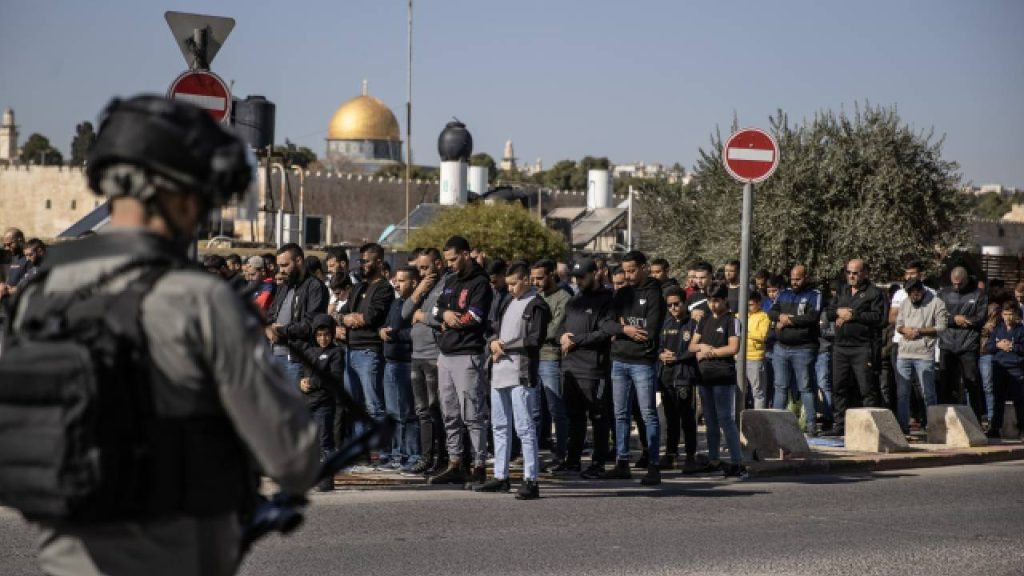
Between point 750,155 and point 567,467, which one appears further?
point 750,155

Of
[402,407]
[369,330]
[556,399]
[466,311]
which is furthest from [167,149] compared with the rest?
[556,399]

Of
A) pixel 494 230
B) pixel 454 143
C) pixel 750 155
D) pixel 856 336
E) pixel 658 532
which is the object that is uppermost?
pixel 454 143

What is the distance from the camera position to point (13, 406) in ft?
10.2

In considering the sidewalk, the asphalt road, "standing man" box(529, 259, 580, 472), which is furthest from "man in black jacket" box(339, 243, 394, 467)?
the asphalt road

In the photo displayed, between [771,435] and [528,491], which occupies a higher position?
[771,435]

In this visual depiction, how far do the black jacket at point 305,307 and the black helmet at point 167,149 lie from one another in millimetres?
9213

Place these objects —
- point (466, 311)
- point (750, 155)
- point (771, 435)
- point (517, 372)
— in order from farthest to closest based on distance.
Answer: point (750, 155), point (771, 435), point (466, 311), point (517, 372)

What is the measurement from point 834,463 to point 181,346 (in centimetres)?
1162

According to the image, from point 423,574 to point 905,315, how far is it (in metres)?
10.6

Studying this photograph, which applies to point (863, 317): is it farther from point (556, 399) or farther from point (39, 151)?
point (39, 151)

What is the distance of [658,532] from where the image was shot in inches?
381

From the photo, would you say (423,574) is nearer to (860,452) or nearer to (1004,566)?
(1004,566)

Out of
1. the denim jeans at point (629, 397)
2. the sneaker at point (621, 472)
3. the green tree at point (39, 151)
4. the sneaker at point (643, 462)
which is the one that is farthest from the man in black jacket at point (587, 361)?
the green tree at point (39, 151)

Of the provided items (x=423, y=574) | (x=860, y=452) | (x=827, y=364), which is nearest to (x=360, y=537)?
(x=423, y=574)
